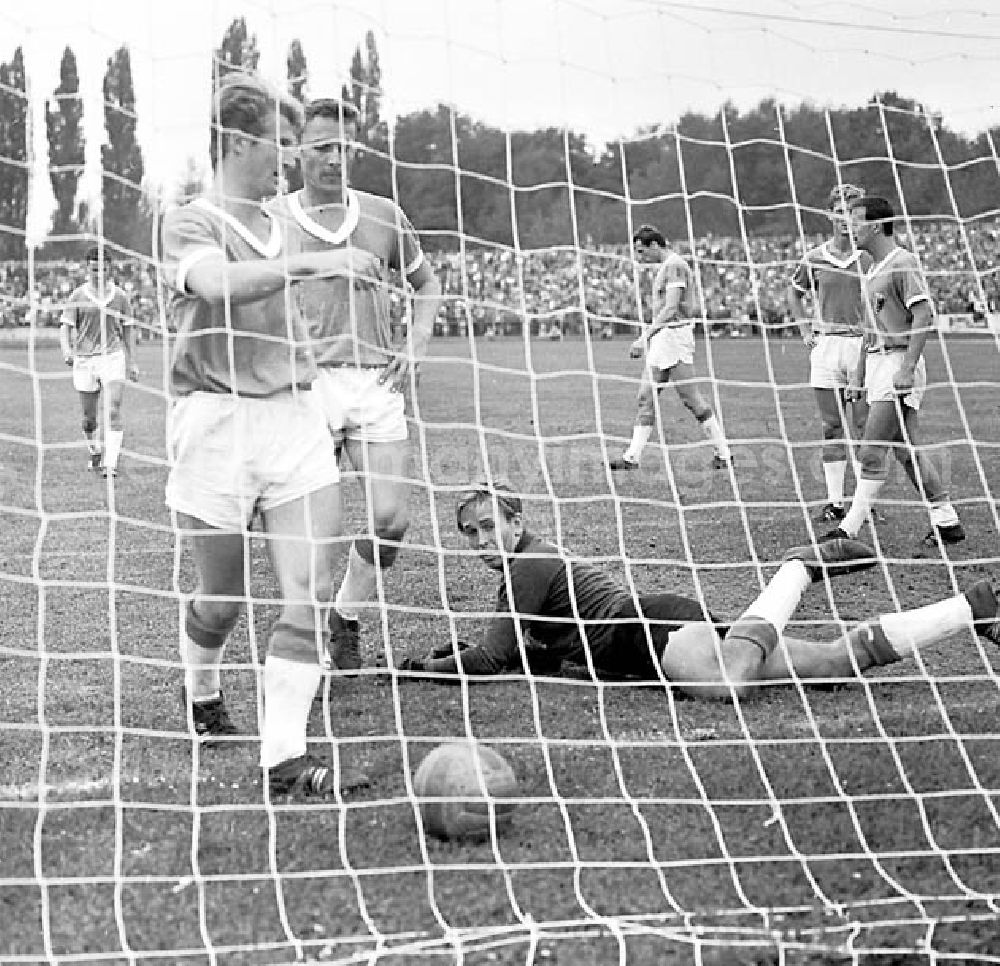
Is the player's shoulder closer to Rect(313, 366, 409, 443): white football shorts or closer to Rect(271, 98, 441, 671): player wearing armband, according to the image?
Rect(271, 98, 441, 671): player wearing armband

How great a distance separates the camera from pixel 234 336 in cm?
434

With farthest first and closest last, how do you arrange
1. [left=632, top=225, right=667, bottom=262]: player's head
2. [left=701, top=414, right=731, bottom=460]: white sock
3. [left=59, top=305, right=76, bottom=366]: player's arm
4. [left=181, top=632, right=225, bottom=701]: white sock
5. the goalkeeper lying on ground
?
[left=59, top=305, right=76, bottom=366]: player's arm → [left=632, top=225, right=667, bottom=262]: player's head → [left=701, top=414, right=731, bottom=460]: white sock → the goalkeeper lying on ground → [left=181, top=632, right=225, bottom=701]: white sock

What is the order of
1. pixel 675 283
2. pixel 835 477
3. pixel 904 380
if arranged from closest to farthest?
pixel 904 380 < pixel 835 477 < pixel 675 283

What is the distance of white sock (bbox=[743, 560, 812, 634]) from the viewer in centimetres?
538

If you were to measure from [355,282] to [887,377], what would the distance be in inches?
150

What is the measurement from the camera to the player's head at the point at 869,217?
7926mm

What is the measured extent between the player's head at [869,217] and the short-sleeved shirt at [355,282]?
311 centimetres

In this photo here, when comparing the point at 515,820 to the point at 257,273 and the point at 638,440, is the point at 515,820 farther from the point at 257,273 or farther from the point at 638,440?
the point at 638,440

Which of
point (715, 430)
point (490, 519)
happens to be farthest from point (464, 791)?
point (715, 430)

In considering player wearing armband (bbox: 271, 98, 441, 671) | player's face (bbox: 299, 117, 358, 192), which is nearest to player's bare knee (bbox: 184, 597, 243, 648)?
player wearing armband (bbox: 271, 98, 441, 671)

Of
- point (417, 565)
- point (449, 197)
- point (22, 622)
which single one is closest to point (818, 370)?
point (417, 565)

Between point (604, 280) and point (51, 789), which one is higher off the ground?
point (604, 280)

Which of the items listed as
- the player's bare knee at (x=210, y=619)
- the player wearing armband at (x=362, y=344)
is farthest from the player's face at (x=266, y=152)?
the player's bare knee at (x=210, y=619)

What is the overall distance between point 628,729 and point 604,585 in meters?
0.67
